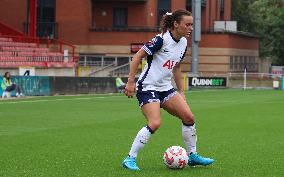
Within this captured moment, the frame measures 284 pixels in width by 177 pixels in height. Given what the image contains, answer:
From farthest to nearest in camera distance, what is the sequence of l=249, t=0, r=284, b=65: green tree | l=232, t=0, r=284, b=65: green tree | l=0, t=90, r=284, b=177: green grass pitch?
l=232, t=0, r=284, b=65: green tree, l=249, t=0, r=284, b=65: green tree, l=0, t=90, r=284, b=177: green grass pitch

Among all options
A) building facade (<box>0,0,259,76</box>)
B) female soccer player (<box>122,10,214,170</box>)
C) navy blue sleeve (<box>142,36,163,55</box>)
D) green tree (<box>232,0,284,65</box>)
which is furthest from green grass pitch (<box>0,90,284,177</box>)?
green tree (<box>232,0,284,65</box>)

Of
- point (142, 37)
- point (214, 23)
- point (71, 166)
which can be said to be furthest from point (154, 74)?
point (214, 23)

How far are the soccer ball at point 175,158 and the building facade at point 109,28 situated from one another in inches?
2176

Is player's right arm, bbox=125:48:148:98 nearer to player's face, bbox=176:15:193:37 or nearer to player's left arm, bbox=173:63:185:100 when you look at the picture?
player's face, bbox=176:15:193:37

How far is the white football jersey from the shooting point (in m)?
10.8

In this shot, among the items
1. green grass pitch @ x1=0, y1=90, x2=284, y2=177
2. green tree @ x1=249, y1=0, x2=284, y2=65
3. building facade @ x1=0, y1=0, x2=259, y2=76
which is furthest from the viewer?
green tree @ x1=249, y1=0, x2=284, y2=65

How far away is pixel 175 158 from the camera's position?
10781mm

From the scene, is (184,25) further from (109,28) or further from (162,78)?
(109,28)

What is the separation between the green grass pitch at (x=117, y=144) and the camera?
1095 cm

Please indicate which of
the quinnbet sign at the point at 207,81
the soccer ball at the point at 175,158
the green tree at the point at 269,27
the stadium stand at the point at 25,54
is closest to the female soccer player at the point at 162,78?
the soccer ball at the point at 175,158

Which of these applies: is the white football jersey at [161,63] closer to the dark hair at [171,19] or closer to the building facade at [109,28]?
the dark hair at [171,19]

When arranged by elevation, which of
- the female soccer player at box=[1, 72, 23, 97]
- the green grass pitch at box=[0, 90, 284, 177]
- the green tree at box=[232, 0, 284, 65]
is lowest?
the green grass pitch at box=[0, 90, 284, 177]

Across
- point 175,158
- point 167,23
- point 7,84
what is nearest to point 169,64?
point 167,23

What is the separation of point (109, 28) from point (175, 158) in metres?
59.1
